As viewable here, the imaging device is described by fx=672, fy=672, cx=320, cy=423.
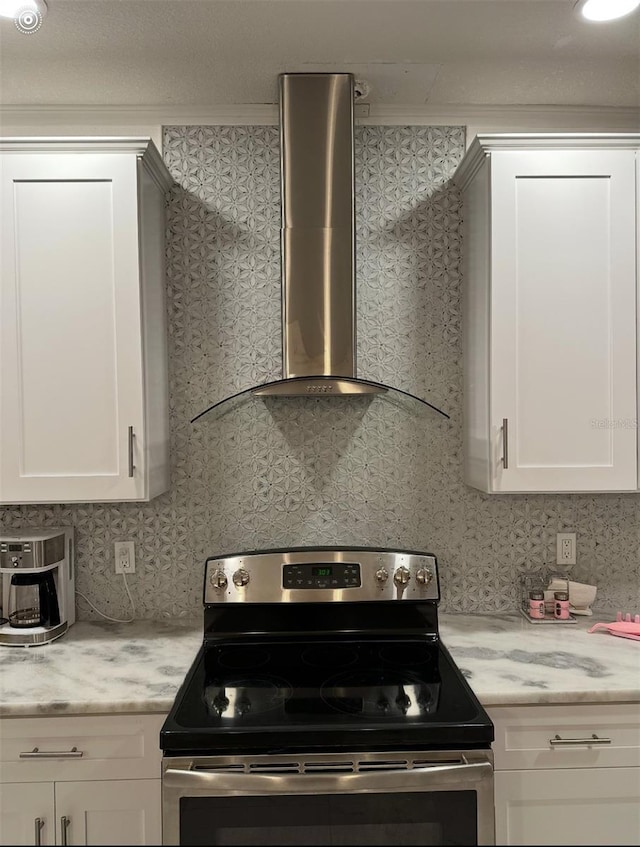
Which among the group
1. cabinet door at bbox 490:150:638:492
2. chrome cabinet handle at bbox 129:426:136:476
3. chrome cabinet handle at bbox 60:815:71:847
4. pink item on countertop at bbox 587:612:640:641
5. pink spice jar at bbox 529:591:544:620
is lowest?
chrome cabinet handle at bbox 60:815:71:847

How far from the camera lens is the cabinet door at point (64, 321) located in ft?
6.39

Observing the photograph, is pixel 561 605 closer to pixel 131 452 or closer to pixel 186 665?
pixel 186 665

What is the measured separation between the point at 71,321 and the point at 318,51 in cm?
106

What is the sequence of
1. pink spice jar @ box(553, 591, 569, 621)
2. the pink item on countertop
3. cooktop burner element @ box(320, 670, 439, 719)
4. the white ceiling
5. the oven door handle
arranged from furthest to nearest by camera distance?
pink spice jar @ box(553, 591, 569, 621) < the pink item on countertop < the white ceiling < cooktop burner element @ box(320, 670, 439, 719) < the oven door handle

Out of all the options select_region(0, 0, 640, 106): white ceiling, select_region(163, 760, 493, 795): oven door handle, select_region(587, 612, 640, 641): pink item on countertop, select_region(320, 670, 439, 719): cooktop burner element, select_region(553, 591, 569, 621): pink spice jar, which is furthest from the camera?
select_region(553, 591, 569, 621): pink spice jar

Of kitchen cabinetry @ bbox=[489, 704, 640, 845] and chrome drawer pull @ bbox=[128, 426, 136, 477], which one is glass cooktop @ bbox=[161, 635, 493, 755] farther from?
chrome drawer pull @ bbox=[128, 426, 136, 477]

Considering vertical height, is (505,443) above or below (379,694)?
above

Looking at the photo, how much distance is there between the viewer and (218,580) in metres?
2.09

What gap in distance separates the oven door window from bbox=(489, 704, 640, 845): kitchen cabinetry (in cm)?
24

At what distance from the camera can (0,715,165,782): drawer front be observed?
65.9 inches

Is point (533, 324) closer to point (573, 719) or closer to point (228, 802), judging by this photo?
point (573, 719)

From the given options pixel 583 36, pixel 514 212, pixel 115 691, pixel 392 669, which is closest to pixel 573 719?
pixel 392 669

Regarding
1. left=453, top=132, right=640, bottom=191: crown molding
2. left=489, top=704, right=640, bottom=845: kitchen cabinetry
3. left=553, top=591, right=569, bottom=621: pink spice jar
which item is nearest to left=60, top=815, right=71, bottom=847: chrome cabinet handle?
left=489, top=704, right=640, bottom=845: kitchen cabinetry

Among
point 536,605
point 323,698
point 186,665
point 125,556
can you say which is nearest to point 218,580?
point 186,665
